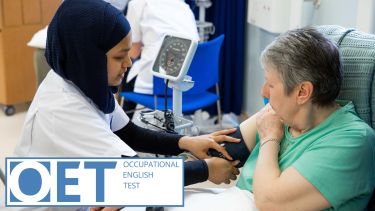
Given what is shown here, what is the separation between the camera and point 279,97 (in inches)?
62.1

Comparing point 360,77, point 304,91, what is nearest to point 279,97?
point 304,91

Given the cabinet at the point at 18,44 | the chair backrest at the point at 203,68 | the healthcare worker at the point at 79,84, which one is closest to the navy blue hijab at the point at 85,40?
the healthcare worker at the point at 79,84

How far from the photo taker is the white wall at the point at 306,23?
2.76m

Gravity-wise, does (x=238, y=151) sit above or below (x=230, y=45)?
above

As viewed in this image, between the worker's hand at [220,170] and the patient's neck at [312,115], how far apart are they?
0.33m

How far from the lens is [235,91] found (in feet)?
14.4

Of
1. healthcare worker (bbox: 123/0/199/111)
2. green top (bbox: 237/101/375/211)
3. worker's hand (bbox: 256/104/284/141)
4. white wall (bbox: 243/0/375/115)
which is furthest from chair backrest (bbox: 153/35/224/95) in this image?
green top (bbox: 237/101/375/211)

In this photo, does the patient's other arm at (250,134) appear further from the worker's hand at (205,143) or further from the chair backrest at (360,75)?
the chair backrest at (360,75)

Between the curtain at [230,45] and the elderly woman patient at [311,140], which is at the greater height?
the elderly woman patient at [311,140]

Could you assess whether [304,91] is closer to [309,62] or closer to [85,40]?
[309,62]

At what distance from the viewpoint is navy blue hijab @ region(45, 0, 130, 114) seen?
1533 millimetres

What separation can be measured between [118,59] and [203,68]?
1712 millimetres

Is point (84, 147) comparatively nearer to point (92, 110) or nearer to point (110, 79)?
point (92, 110)

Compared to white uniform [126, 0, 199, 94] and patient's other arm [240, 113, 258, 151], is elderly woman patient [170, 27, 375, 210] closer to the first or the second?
patient's other arm [240, 113, 258, 151]
